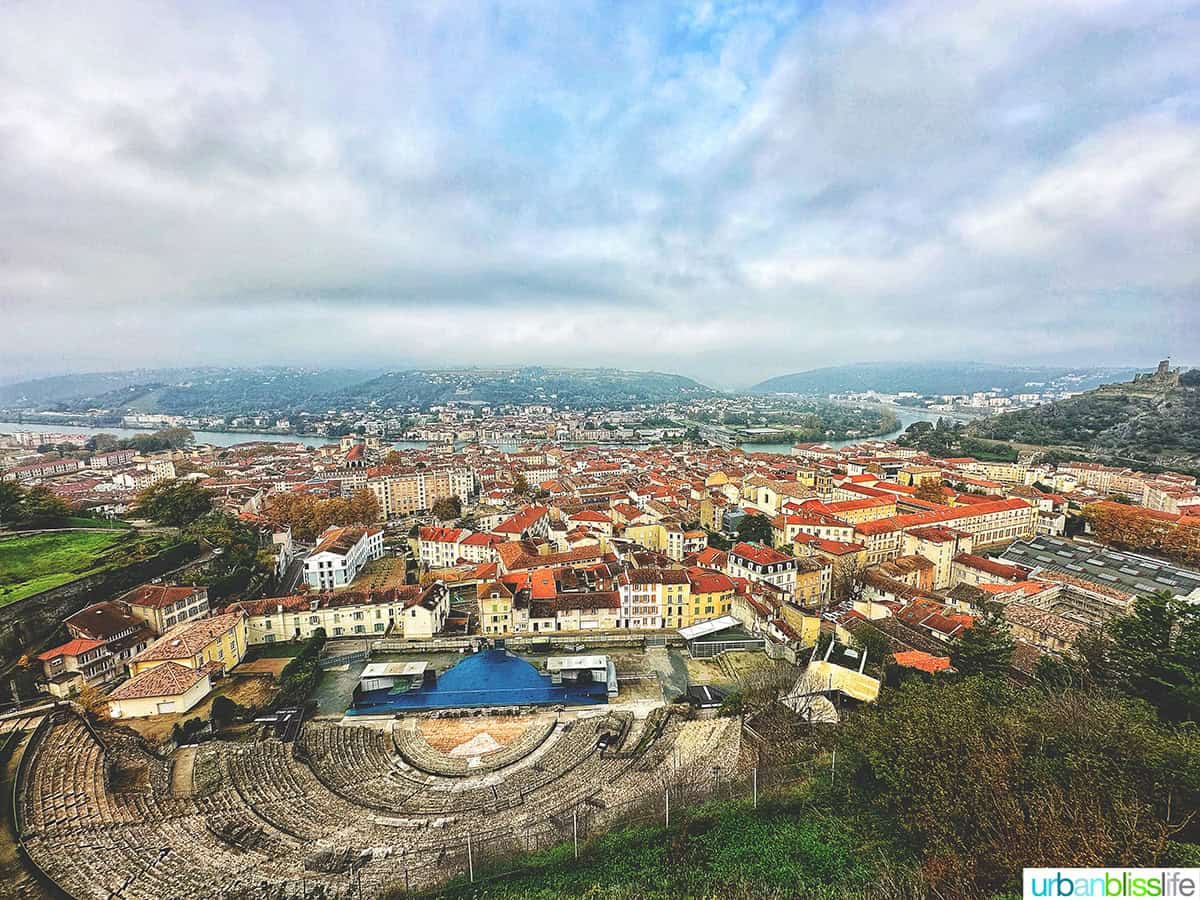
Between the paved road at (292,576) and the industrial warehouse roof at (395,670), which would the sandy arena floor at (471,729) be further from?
the paved road at (292,576)

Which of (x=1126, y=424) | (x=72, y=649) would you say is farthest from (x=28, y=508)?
(x=1126, y=424)

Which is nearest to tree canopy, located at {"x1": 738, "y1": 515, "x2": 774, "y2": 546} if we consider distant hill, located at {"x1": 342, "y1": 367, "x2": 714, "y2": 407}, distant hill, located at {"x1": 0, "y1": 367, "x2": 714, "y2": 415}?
distant hill, located at {"x1": 342, "y1": 367, "x2": 714, "y2": 407}

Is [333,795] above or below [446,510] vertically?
below

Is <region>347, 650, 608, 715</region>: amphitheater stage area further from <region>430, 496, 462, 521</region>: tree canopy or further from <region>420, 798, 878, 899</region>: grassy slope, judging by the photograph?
<region>430, 496, 462, 521</region>: tree canopy

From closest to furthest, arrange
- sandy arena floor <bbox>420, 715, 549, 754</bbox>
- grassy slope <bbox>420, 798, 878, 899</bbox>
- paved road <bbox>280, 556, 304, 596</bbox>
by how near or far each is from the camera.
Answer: grassy slope <bbox>420, 798, 878, 899</bbox>
sandy arena floor <bbox>420, 715, 549, 754</bbox>
paved road <bbox>280, 556, 304, 596</bbox>

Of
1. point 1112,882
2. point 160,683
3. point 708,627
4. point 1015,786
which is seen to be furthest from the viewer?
point 708,627

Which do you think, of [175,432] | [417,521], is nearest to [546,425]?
[175,432]

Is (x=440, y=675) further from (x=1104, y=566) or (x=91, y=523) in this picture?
(x=1104, y=566)
